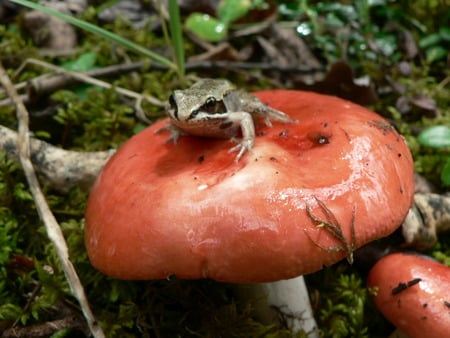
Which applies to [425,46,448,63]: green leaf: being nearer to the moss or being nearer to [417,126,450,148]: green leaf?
the moss

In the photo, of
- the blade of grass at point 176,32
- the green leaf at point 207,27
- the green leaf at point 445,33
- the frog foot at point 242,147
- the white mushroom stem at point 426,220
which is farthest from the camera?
the green leaf at point 445,33

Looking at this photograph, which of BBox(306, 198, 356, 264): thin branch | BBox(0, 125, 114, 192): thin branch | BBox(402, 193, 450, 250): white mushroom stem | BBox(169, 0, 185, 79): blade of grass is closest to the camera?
BBox(306, 198, 356, 264): thin branch

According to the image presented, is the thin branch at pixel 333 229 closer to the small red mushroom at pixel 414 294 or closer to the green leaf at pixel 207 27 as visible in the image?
the small red mushroom at pixel 414 294

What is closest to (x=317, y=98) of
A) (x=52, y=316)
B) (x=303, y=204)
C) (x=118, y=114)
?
(x=303, y=204)

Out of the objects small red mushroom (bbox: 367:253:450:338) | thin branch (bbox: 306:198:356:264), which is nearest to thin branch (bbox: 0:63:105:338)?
thin branch (bbox: 306:198:356:264)

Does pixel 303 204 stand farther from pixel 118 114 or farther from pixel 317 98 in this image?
pixel 118 114

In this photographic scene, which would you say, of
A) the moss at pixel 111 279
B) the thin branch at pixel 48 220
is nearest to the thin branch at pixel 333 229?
the moss at pixel 111 279
